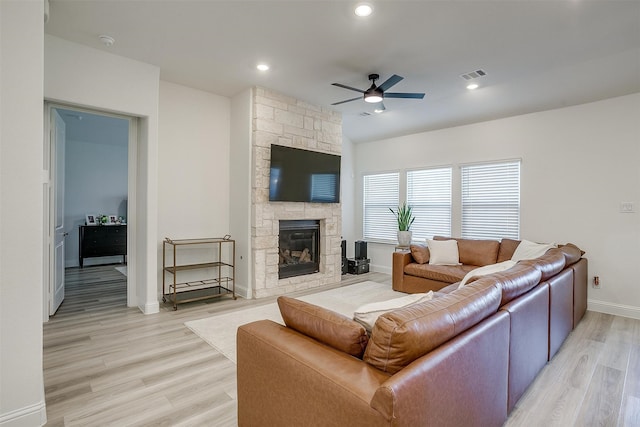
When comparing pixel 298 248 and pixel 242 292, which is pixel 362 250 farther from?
pixel 242 292

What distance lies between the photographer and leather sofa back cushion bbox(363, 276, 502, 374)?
1214 mm

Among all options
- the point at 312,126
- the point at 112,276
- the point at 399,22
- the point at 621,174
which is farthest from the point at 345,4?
the point at 112,276

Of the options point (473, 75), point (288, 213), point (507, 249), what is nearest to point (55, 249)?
point (288, 213)

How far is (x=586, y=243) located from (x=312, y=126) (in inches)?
166

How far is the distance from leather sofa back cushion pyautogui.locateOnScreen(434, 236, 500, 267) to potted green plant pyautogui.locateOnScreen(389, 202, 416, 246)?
95 centimetres

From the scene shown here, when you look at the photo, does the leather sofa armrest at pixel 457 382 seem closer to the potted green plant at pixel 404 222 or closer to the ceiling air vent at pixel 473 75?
the ceiling air vent at pixel 473 75

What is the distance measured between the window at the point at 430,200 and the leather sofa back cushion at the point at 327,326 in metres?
4.61

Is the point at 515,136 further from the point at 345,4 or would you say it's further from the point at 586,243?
the point at 345,4

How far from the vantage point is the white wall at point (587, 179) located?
3926mm

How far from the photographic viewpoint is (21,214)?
188 centimetres

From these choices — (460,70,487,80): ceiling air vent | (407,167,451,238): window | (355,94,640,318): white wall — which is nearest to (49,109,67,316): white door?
(460,70,487,80): ceiling air vent

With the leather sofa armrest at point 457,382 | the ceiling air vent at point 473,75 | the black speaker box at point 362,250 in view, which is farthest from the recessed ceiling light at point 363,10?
the black speaker box at point 362,250

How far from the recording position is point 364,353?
1.37 m

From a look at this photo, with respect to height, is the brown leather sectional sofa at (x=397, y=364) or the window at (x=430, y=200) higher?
the window at (x=430, y=200)
